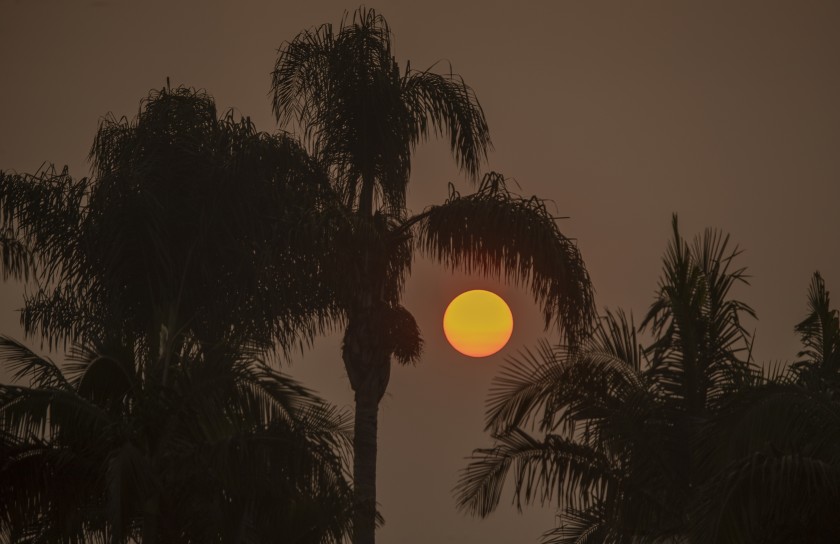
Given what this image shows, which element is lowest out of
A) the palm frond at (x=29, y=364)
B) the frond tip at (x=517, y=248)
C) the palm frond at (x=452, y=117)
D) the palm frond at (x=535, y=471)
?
the palm frond at (x=535, y=471)

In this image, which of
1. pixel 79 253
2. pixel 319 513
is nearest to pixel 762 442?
pixel 319 513

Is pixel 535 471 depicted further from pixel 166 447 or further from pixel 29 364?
pixel 29 364

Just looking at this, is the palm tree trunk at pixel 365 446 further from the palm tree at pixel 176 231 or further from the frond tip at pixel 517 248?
the frond tip at pixel 517 248

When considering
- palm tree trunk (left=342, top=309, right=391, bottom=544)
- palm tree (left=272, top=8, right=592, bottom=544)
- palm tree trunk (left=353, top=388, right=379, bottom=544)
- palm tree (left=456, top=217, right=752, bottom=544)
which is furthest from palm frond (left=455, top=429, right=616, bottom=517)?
palm tree trunk (left=342, top=309, right=391, bottom=544)

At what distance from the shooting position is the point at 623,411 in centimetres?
1700

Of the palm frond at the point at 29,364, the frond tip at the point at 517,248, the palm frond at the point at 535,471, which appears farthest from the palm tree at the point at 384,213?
the palm frond at the point at 29,364

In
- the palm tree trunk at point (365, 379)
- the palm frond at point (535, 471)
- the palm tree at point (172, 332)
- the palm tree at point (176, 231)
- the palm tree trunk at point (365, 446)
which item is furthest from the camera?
the palm tree at point (176, 231)

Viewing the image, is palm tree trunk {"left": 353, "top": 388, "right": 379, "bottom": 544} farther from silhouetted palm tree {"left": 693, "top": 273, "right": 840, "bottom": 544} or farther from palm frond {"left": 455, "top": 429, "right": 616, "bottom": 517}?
silhouetted palm tree {"left": 693, "top": 273, "right": 840, "bottom": 544}

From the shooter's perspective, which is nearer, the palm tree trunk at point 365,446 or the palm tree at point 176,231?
the palm tree trunk at point 365,446

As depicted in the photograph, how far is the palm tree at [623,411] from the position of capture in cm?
1680

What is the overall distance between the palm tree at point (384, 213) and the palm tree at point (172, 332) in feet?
2.36

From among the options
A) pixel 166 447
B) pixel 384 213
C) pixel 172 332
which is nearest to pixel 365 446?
pixel 384 213

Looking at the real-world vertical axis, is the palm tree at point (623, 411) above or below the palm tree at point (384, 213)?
below

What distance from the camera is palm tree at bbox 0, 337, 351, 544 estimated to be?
14.9 metres
